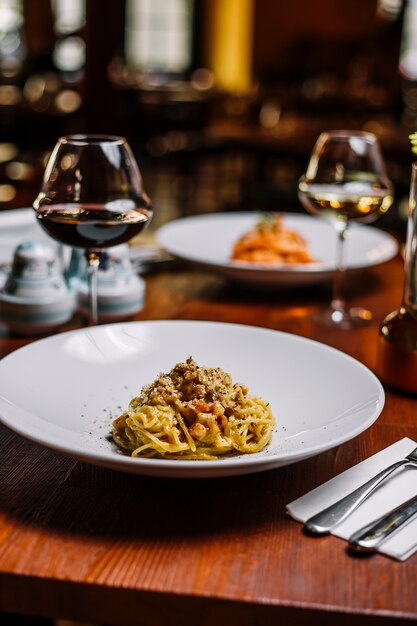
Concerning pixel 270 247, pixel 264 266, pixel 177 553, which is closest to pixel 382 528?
pixel 177 553

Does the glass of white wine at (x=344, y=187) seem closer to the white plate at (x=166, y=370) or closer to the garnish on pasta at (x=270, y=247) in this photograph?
the garnish on pasta at (x=270, y=247)

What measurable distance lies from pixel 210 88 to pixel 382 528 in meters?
7.74

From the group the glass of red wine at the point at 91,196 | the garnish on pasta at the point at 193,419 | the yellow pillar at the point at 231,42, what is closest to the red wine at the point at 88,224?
the glass of red wine at the point at 91,196

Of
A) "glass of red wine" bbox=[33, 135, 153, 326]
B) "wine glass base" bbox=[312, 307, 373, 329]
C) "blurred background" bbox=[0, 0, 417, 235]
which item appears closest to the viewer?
"glass of red wine" bbox=[33, 135, 153, 326]

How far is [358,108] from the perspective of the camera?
7805mm

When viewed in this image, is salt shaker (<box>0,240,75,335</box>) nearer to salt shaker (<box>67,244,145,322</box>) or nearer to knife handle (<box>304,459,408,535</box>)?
salt shaker (<box>67,244,145,322</box>)

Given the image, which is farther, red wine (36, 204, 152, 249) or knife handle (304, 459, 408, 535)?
red wine (36, 204, 152, 249)

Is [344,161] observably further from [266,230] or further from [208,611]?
[208,611]

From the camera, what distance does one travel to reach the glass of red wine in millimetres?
1207

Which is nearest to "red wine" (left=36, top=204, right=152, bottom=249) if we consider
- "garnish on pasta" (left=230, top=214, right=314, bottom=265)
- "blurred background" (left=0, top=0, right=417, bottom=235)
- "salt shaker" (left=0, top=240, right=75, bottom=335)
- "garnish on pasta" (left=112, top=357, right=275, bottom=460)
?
"salt shaker" (left=0, top=240, right=75, bottom=335)

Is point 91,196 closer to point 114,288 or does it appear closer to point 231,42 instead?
point 114,288

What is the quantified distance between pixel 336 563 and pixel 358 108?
7.51 meters

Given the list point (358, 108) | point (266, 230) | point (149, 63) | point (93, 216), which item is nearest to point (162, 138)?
point (358, 108)

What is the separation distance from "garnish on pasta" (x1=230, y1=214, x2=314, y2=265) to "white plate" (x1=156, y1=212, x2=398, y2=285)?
0.15 ft
